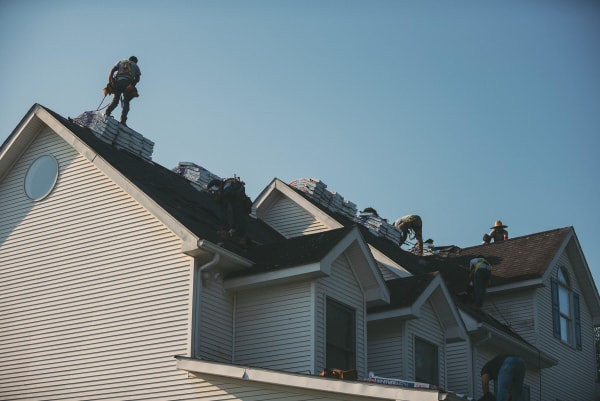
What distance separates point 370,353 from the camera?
23.5m

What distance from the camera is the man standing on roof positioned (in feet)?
92.8

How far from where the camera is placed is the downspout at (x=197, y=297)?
19.6 metres

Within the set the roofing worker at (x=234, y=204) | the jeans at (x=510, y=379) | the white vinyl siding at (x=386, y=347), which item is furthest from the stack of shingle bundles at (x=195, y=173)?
the jeans at (x=510, y=379)

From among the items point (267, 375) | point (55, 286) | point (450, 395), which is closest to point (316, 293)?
point (267, 375)

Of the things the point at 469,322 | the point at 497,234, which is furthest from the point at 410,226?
the point at 469,322

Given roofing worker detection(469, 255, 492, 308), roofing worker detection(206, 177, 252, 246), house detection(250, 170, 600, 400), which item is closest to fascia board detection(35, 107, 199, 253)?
roofing worker detection(206, 177, 252, 246)

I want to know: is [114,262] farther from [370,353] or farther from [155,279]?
[370,353]

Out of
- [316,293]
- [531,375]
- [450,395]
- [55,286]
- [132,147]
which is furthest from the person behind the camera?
[531,375]

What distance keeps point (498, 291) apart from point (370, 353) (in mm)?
7848

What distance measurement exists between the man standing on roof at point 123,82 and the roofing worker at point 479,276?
34.6 ft

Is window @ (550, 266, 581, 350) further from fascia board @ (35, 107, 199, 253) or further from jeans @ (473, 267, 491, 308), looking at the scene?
fascia board @ (35, 107, 199, 253)

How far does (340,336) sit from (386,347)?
8.29 ft

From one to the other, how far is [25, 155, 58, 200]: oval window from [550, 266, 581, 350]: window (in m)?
15.6

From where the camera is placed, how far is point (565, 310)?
31.8 metres
